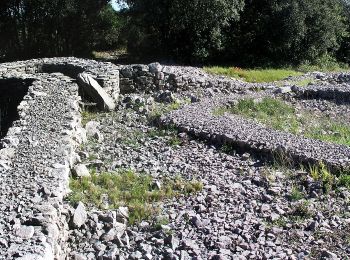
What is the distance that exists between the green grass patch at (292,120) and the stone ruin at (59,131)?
0.76 meters

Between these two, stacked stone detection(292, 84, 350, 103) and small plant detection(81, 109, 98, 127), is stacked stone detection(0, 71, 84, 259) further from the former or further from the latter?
stacked stone detection(292, 84, 350, 103)

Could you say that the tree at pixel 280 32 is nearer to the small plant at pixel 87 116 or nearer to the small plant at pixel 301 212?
the small plant at pixel 87 116

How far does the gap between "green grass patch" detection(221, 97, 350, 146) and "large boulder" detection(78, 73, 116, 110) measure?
3.21m

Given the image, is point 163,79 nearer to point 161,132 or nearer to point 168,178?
point 161,132

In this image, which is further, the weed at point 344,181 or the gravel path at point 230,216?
the weed at point 344,181

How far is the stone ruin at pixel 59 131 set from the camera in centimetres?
609

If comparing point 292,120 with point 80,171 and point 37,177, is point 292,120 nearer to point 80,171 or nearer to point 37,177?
point 80,171

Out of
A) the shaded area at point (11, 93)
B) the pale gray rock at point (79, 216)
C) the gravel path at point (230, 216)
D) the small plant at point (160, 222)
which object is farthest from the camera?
the shaded area at point (11, 93)

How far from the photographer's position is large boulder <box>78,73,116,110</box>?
14.4 metres

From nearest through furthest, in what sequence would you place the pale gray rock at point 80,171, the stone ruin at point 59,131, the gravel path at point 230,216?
the stone ruin at point 59,131, the gravel path at point 230,216, the pale gray rock at point 80,171

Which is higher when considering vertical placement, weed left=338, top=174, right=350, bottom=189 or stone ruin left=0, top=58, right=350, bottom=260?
stone ruin left=0, top=58, right=350, bottom=260

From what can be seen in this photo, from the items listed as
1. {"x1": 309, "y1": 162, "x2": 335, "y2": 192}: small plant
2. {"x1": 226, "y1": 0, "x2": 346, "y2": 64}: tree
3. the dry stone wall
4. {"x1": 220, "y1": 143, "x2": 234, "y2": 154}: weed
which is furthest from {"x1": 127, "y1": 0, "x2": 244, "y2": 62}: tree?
{"x1": 309, "y1": 162, "x2": 335, "y2": 192}: small plant

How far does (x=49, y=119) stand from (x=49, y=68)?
7.03 m

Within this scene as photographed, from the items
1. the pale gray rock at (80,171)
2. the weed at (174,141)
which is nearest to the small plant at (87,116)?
the weed at (174,141)
